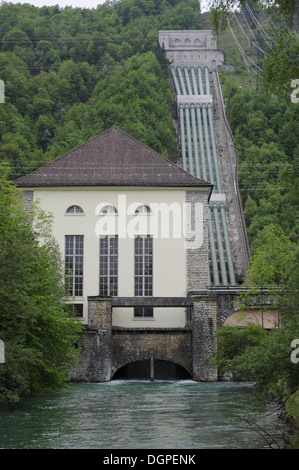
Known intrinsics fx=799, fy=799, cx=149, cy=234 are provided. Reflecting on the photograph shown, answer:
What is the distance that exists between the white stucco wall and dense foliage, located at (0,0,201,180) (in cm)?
2439

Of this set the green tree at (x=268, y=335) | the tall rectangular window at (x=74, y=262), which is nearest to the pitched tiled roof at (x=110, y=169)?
the tall rectangular window at (x=74, y=262)

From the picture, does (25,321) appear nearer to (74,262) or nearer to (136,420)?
(136,420)

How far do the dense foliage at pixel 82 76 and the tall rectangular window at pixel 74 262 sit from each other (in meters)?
24.9

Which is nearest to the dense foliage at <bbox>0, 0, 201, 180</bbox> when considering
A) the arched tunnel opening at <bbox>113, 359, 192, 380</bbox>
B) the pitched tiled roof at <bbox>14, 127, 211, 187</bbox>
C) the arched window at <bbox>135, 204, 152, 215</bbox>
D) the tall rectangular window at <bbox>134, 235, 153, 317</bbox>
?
the pitched tiled roof at <bbox>14, 127, 211, 187</bbox>

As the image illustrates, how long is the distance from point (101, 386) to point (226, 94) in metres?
60.9

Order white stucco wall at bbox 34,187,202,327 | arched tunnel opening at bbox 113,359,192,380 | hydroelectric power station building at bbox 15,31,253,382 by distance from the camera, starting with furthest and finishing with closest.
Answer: white stucco wall at bbox 34,187,202,327
hydroelectric power station building at bbox 15,31,253,382
arched tunnel opening at bbox 113,359,192,380

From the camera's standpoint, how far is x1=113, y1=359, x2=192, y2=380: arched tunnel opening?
39.2m

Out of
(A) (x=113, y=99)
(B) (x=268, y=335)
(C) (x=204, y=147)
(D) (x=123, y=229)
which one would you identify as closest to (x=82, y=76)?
(A) (x=113, y=99)

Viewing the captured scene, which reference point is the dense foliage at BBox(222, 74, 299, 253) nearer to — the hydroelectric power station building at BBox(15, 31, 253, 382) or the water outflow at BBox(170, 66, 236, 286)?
the water outflow at BBox(170, 66, 236, 286)

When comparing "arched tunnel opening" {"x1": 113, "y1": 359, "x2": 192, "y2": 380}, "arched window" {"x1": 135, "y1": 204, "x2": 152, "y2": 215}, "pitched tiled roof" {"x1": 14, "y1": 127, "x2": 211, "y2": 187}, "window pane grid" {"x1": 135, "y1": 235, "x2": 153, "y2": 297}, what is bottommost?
"arched tunnel opening" {"x1": 113, "y1": 359, "x2": 192, "y2": 380}
